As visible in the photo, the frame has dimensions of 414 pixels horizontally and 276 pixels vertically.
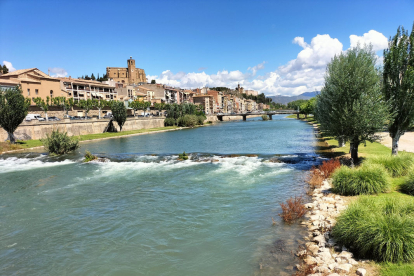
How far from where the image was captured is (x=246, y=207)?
55.0 feet

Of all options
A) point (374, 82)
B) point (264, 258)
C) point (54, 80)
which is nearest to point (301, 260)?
point (264, 258)

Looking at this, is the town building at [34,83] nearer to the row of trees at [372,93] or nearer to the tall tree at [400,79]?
the row of trees at [372,93]

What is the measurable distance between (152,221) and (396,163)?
17088mm

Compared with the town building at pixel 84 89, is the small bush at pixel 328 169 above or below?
below

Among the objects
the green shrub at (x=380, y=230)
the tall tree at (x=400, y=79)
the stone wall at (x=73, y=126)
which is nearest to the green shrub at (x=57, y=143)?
the stone wall at (x=73, y=126)

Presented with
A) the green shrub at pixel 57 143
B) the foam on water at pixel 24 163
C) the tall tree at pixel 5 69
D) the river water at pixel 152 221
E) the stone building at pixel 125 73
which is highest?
the stone building at pixel 125 73

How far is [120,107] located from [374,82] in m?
69.5

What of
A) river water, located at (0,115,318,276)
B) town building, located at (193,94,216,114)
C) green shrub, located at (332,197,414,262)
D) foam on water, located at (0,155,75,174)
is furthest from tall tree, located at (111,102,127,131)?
town building, located at (193,94,216,114)

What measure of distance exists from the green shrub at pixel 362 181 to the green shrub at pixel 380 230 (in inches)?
172

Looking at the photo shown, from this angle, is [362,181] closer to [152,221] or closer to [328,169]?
[328,169]

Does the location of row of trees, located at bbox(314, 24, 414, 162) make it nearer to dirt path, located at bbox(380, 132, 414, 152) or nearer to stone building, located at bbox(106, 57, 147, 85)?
dirt path, located at bbox(380, 132, 414, 152)

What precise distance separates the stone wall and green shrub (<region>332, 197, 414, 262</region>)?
47.6 metres

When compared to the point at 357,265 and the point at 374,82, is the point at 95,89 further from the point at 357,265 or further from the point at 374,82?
the point at 357,265

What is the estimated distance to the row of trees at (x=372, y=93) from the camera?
2067cm
